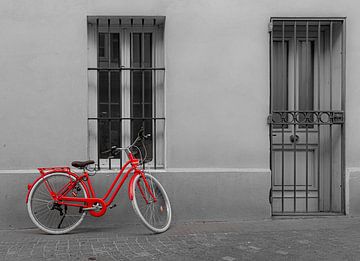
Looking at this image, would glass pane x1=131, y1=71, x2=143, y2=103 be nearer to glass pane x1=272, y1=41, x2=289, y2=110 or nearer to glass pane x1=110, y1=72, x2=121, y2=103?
glass pane x1=110, y1=72, x2=121, y2=103

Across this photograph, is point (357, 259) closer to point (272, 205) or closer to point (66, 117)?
point (272, 205)

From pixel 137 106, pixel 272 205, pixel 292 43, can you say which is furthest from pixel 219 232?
pixel 292 43

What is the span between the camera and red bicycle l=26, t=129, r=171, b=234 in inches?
226

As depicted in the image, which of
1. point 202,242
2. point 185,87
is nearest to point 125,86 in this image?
point 185,87

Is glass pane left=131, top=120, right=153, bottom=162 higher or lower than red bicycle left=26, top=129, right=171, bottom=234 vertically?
higher

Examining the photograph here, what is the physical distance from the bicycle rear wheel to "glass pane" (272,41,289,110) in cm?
313

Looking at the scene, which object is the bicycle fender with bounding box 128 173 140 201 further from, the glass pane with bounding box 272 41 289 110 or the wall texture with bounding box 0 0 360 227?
the glass pane with bounding box 272 41 289 110

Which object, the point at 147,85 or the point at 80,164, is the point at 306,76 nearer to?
the point at 147,85

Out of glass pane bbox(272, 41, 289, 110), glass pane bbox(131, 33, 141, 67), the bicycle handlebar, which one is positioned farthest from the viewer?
glass pane bbox(272, 41, 289, 110)

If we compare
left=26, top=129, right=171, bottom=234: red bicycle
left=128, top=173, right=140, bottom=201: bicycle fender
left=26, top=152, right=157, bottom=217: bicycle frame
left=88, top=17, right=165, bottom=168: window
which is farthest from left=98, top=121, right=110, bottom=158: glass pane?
left=128, top=173, right=140, bottom=201: bicycle fender

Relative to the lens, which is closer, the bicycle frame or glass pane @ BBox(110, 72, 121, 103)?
the bicycle frame

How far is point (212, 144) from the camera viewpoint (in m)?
6.37

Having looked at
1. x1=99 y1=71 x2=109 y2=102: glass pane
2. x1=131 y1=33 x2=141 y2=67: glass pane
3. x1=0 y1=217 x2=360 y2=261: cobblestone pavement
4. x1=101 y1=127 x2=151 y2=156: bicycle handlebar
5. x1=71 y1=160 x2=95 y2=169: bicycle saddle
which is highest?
x1=131 y1=33 x2=141 y2=67: glass pane

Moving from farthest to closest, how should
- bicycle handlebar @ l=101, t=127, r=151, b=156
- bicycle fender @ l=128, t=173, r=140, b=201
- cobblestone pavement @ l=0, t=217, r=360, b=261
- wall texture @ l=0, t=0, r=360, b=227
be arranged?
wall texture @ l=0, t=0, r=360, b=227 < bicycle handlebar @ l=101, t=127, r=151, b=156 < bicycle fender @ l=128, t=173, r=140, b=201 < cobblestone pavement @ l=0, t=217, r=360, b=261
